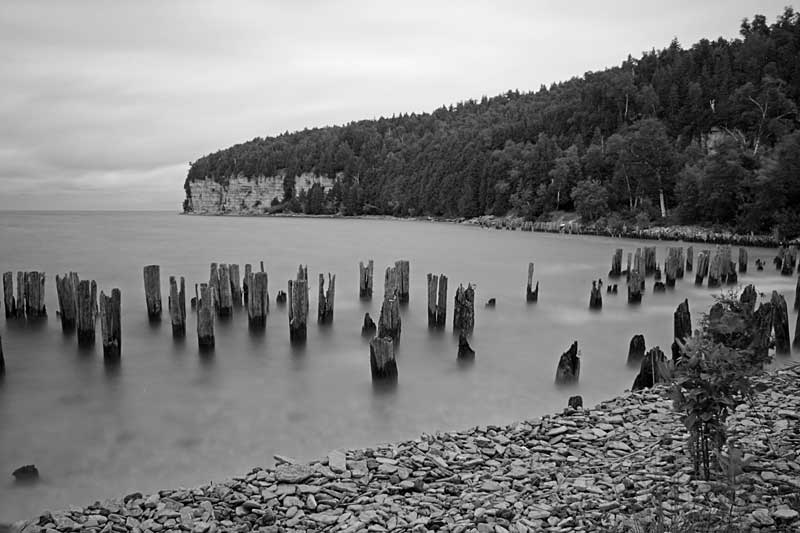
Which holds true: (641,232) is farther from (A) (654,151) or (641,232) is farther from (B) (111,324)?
(B) (111,324)

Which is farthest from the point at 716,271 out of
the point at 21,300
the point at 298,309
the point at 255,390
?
the point at 21,300

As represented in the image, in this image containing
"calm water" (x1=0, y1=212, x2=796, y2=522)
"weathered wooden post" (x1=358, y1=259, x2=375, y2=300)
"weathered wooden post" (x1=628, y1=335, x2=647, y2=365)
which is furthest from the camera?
"weathered wooden post" (x1=358, y1=259, x2=375, y2=300)

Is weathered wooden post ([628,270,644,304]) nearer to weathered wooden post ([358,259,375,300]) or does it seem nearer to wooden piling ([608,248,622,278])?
wooden piling ([608,248,622,278])

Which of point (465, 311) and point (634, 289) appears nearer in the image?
point (465, 311)

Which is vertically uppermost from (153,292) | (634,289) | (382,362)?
(153,292)

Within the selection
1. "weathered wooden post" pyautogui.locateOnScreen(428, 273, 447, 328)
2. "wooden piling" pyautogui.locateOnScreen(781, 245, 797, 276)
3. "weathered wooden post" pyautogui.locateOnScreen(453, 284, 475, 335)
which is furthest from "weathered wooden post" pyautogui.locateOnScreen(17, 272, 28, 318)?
"wooden piling" pyautogui.locateOnScreen(781, 245, 797, 276)

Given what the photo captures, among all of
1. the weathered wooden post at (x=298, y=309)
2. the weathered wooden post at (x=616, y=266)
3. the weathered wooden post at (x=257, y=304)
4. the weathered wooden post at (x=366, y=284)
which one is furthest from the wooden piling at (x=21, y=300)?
the weathered wooden post at (x=616, y=266)

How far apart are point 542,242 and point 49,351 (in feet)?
167

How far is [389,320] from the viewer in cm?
1445

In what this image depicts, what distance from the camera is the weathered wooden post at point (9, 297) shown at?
656 inches

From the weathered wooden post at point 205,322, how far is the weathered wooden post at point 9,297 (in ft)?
21.8

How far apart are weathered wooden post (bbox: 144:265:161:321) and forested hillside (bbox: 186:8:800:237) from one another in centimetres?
4712

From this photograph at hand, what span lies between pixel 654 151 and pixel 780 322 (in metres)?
61.3

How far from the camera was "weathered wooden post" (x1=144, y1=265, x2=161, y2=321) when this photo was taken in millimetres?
16281
